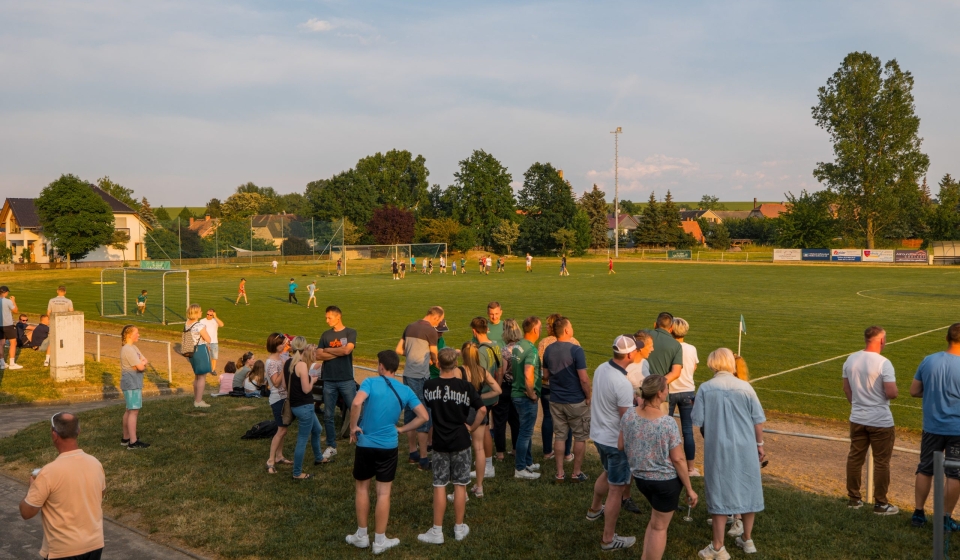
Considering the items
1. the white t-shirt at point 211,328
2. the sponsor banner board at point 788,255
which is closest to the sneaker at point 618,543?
the white t-shirt at point 211,328

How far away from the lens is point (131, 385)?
33.1 feet

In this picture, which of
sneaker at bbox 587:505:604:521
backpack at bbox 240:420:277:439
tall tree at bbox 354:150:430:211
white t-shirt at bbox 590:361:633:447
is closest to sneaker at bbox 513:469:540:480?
sneaker at bbox 587:505:604:521

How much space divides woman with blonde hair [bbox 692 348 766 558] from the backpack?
6534 mm

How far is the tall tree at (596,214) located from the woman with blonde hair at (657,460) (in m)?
90.4

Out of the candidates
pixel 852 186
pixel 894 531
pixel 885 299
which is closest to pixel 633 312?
pixel 885 299

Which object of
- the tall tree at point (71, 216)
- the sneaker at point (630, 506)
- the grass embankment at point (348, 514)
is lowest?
the grass embankment at point (348, 514)

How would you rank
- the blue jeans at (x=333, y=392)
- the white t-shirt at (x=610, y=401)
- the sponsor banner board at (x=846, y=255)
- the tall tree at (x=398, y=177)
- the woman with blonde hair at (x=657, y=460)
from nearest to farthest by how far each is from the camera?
the woman with blonde hair at (x=657, y=460)
the white t-shirt at (x=610, y=401)
the blue jeans at (x=333, y=392)
the sponsor banner board at (x=846, y=255)
the tall tree at (x=398, y=177)

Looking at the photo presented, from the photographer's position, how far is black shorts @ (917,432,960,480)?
6.84 metres

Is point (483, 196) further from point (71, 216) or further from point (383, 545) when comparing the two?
point (383, 545)

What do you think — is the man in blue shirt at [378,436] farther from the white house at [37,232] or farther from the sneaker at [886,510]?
the white house at [37,232]

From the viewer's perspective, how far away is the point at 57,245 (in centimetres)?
6419

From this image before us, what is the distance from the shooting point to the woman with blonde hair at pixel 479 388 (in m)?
7.84

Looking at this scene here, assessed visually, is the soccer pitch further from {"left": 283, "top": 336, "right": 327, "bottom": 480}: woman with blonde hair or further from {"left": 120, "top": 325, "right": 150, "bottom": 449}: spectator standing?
{"left": 120, "top": 325, "right": 150, "bottom": 449}: spectator standing

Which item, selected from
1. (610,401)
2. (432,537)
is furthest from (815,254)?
(432,537)
